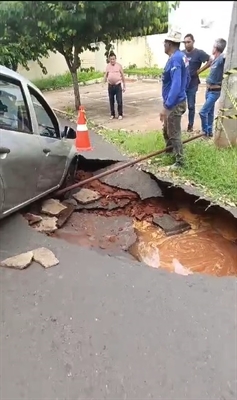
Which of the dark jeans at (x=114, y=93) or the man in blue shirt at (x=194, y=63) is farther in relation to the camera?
the dark jeans at (x=114, y=93)

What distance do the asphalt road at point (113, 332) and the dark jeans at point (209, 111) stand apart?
432cm

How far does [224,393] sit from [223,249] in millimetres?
2137

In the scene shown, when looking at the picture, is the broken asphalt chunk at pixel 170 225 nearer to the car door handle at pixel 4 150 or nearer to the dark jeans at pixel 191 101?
the car door handle at pixel 4 150

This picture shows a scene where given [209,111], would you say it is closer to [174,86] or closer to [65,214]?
[174,86]

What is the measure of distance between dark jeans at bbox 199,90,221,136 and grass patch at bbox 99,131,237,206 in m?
0.45

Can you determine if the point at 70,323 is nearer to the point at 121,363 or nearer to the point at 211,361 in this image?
the point at 121,363

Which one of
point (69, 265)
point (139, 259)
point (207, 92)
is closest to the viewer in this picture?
point (69, 265)

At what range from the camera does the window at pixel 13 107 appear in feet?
12.2

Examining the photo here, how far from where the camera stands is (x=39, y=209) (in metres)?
4.71

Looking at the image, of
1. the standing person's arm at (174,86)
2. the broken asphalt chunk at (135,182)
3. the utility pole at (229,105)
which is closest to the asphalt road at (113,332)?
the broken asphalt chunk at (135,182)

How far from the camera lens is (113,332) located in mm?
3020

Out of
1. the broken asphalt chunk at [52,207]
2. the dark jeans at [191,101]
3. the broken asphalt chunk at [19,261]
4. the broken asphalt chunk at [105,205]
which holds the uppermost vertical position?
the dark jeans at [191,101]

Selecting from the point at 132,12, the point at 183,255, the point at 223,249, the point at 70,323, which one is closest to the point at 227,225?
the point at 223,249

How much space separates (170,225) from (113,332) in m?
2.15
